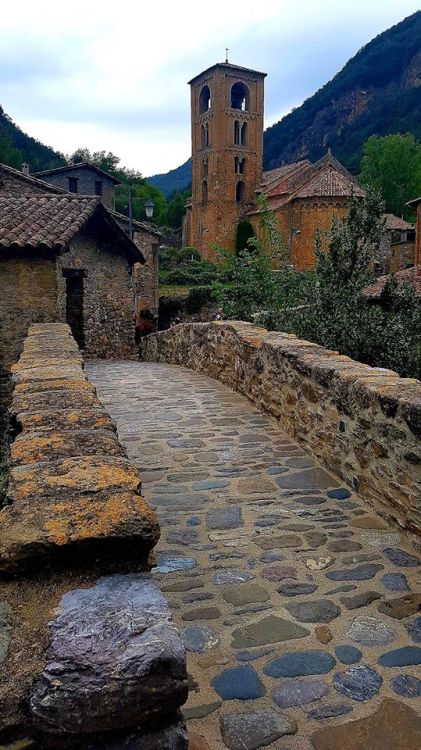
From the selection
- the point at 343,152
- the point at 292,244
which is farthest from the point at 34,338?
the point at 343,152

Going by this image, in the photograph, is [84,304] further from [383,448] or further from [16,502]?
[16,502]

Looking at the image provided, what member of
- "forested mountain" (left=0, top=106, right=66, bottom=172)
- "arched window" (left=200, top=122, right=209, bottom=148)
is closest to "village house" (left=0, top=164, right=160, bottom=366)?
"arched window" (left=200, top=122, right=209, bottom=148)

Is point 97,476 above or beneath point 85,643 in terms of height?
above

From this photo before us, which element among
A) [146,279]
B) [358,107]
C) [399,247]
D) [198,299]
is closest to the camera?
[146,279]

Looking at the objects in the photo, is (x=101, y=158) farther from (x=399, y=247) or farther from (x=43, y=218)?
(x=43, y=218)

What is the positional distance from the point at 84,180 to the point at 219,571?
32.8 meters

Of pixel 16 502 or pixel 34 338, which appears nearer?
pixel 16 502

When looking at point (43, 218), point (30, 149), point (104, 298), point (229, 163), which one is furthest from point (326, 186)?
point (43, 218)

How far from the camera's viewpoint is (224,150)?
51188mm

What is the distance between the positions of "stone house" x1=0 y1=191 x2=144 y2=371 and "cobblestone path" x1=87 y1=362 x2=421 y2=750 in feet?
25.5

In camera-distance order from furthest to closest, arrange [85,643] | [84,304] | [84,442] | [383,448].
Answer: [84,304]
[383,448]
[84,442]
[85,643]

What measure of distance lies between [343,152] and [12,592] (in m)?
95.0

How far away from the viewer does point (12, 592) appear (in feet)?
5.07

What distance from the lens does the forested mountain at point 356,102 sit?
3688 inches
